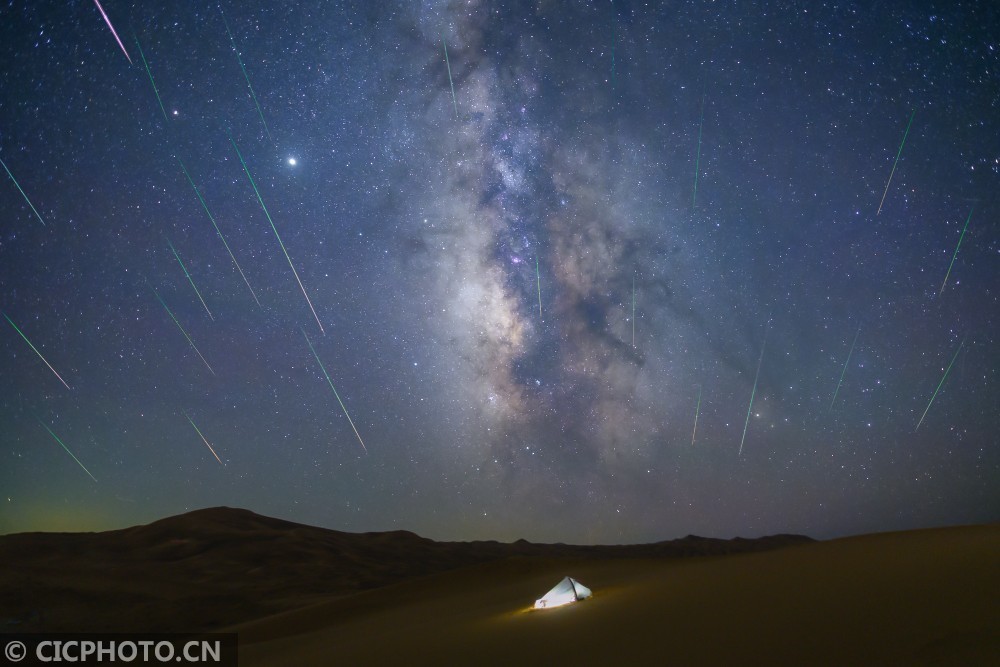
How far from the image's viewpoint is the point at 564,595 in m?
11.1

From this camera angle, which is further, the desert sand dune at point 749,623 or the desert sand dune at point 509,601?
the desert sand dune at point 509,601

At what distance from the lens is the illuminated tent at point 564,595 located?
36.3 feet

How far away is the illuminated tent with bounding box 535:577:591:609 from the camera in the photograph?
1108 centimetres

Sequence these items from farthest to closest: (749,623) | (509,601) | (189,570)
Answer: (189,570), (509,601), (749,623)

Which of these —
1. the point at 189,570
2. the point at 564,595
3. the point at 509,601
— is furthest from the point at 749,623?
the point at 189,570

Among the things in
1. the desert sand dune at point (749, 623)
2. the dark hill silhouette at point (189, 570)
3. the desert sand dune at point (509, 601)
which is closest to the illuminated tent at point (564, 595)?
the desert sand dune at point (509, 601)

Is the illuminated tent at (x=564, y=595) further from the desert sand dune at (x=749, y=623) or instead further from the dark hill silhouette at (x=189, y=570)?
the dark hill silhouette at (x=189, y=570)

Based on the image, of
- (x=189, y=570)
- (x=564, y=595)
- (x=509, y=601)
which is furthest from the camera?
(x=189, y=570)

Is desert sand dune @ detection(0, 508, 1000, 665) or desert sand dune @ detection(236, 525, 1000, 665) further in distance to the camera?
desert sand dune @ detection(0, 508, 1000, 665)

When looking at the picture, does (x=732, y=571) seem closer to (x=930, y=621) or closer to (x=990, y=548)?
(x=990, y=548)

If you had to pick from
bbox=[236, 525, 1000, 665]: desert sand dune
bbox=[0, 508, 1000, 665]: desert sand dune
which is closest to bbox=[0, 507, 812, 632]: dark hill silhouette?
bbox=[0, 508, 1000, 665]: desert sand dune

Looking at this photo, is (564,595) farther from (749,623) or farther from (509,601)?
(749,623)

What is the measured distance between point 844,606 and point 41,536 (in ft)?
116

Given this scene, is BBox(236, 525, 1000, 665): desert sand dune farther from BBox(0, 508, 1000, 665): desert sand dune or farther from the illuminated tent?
the illuminated tent
